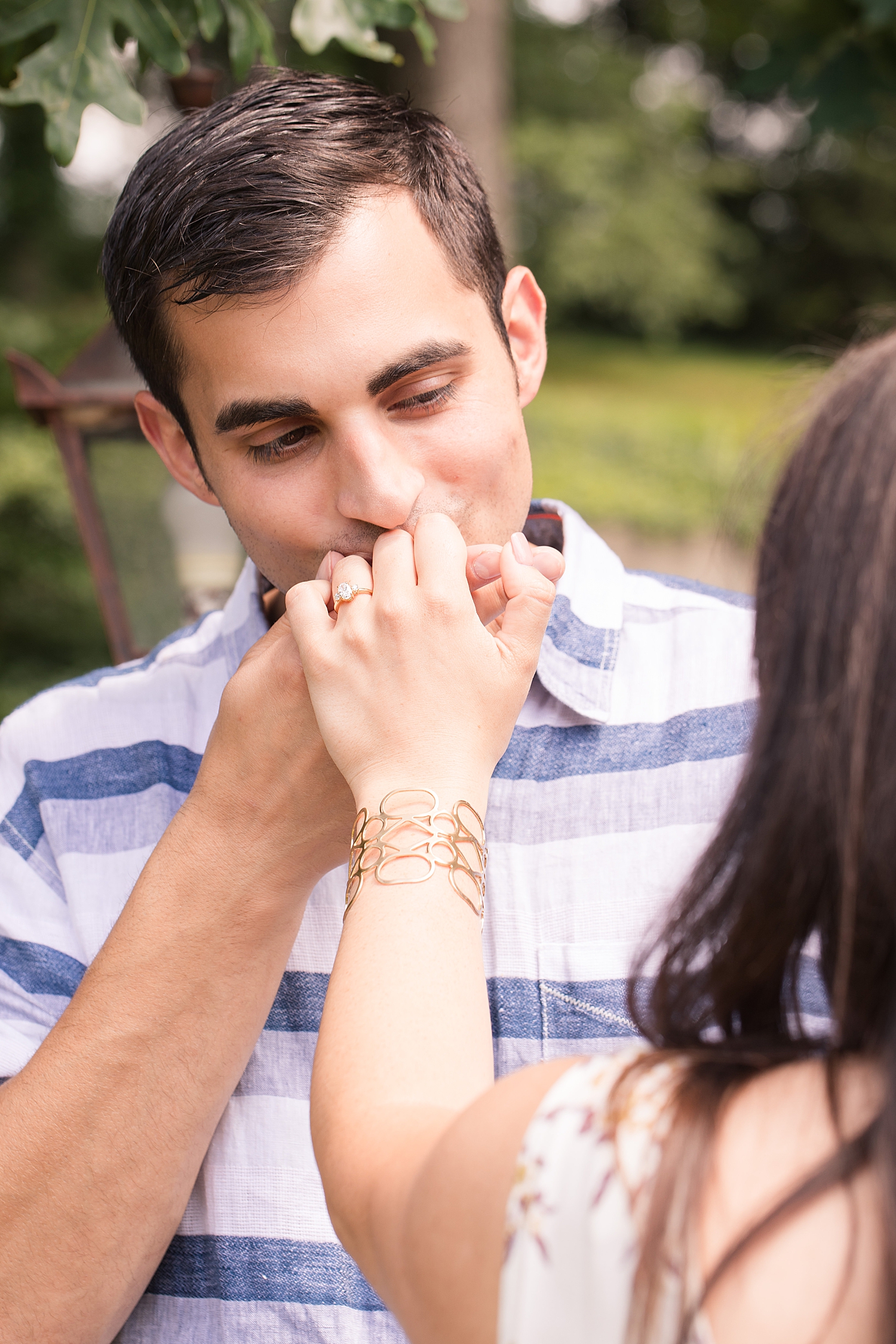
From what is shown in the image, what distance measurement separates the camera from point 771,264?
24688 millimetres

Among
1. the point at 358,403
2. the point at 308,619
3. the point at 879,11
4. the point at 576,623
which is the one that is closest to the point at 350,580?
the point at 308,619

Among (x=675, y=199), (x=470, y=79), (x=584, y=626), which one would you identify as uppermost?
(x=675, y=199)

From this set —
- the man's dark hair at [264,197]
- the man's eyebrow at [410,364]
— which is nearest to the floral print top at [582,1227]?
the man's eyebrow at [410,364]

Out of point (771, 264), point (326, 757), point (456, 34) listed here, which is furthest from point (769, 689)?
point (771, 264)

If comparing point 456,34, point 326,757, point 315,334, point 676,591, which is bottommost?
point 326,757

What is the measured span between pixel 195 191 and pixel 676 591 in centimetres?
113

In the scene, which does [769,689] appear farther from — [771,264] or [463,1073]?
[771,264]

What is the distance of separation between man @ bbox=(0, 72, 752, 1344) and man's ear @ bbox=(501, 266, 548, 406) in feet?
0.04

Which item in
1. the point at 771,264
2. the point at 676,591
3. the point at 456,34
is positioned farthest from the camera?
the point at 771,264

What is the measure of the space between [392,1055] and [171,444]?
156cm

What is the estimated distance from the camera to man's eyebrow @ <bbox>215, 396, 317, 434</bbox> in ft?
6.18

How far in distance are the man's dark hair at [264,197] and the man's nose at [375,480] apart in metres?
0.28

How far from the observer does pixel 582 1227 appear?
36.1 inches

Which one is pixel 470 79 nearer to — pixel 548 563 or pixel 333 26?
pixel 333 26
